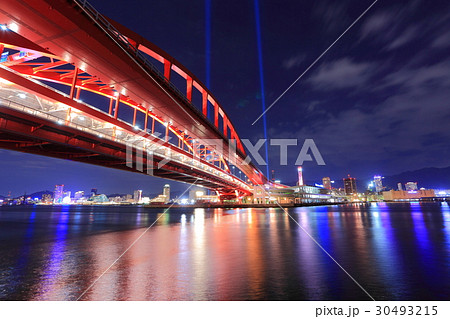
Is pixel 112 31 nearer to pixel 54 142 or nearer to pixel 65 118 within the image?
pixel 65 118

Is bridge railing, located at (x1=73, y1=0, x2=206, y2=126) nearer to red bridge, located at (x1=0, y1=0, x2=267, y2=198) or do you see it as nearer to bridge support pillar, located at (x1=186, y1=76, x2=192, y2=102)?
red bridge, located at (x1=0, y1=0, x2=267, y2=198)

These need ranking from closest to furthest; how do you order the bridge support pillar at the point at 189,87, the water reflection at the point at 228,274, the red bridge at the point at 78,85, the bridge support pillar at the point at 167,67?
the water reflection at the point at 228,274 < the red bridge at the point at 78,85 < the bridge support pillar at the point at 167,67 < the bridge support pillar at the point at 189,87

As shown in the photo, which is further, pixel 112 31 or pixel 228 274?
pixel 112 31

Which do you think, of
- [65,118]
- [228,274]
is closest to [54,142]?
[65,118]

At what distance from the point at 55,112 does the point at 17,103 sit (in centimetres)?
223

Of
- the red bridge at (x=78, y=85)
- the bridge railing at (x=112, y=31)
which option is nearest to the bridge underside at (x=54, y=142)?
the red bridge at (x=78, y=85)

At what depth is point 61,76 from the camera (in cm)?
2027

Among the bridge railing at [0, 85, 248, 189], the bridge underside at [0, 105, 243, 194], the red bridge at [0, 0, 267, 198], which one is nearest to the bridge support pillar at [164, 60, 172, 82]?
the red bridge at [0, 0, 267, 198]

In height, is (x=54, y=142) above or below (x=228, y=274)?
above

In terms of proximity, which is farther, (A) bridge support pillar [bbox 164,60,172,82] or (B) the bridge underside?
(A) bridge support pillar [bbox 164,60,172,82]

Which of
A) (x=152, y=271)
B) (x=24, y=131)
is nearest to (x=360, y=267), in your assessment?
(x=152, y=271)

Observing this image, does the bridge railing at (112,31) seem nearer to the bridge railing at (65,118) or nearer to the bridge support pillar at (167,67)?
the bridge support pillar at (167,67)

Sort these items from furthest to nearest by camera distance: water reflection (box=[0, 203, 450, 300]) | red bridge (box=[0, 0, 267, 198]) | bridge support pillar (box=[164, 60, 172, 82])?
1. bridge support pillar (box=[164, 60, 172, 82])
2. red bridge (box=[0, 0, 267, 198])
3. water reflection (box=[0, 203, 450, 300])
